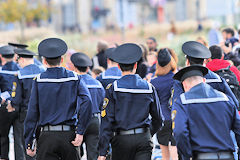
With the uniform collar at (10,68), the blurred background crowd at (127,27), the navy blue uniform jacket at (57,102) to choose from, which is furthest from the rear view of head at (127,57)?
the uniform collar at (10,68)

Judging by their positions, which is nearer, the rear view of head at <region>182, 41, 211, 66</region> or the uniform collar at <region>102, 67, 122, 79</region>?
the rear view of head at <region>182, 41, 211, 66</region>

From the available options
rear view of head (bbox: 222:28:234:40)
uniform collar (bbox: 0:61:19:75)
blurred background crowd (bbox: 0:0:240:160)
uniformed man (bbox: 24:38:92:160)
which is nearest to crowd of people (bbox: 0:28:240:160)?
uniformed man (bbox: 24:38:92:160)

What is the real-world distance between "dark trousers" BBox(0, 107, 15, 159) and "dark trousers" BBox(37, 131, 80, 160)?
9.72 feet

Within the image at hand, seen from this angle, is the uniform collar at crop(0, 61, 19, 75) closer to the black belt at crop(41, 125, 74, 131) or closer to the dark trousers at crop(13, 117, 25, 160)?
the dark trousers at crop(13, 117, 25, 160)

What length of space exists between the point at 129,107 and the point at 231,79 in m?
2.08

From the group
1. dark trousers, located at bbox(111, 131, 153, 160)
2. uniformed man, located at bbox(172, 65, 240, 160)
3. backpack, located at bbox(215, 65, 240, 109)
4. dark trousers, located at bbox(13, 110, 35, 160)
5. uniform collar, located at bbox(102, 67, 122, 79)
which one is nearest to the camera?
uniformed man, located at bbox(172, 65, 240, 160)

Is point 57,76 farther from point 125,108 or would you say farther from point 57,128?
point 125,108

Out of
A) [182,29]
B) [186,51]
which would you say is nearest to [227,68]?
[186,51]

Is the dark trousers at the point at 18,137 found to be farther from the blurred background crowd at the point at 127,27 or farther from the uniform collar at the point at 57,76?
the uniform collar at the point at 57,76

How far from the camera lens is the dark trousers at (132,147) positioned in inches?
215

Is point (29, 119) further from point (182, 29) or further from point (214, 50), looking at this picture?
point (182, 29)

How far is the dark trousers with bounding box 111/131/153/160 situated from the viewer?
5461 millimetres

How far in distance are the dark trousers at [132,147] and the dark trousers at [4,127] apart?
3.49 m

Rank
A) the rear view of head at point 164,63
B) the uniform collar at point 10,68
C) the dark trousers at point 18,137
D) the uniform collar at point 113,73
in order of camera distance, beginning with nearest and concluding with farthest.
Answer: the rear view of head at point 164,63, the uniform collar at point 113,73, the dark trousers at point 18,137, the uniform collar at point 10,68
